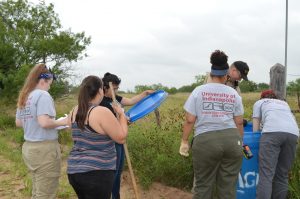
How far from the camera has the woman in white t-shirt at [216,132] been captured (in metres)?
3.59

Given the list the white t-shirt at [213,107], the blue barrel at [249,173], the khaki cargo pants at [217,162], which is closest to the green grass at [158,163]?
the blue barrel at [249,173]

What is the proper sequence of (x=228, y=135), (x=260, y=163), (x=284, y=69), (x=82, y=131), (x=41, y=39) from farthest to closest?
(x=41, y=39), (x=284, y=69), (x=260, y=163), (x=228, y=135), (x=82, y=131)

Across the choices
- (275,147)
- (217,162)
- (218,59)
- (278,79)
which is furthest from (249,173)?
(278,79)

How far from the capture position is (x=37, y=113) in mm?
3557

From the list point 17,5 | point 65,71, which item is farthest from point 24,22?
point 65,71

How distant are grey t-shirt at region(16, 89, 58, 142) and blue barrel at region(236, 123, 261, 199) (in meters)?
1.95

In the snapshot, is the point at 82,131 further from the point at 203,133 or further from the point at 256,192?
the point at 256,192

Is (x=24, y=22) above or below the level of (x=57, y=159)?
above

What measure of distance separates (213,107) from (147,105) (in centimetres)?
136

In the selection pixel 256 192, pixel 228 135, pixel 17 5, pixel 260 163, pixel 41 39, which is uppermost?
pixel 17 5

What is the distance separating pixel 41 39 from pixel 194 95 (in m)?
8.35

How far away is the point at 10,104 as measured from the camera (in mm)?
11539

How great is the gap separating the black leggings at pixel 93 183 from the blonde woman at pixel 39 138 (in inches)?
24.0

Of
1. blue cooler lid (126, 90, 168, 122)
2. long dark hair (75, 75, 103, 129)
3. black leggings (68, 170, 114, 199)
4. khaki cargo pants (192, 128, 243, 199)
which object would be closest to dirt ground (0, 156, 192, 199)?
blue cooler lid (126, 90, 168, 122)
